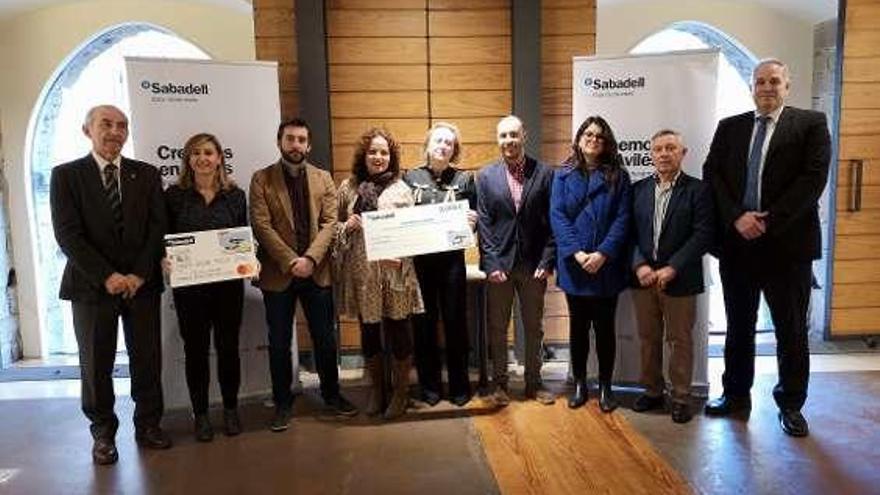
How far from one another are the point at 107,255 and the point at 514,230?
1969mm

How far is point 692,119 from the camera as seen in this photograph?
3711 mm

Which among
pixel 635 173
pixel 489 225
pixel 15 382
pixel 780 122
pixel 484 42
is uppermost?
pixel 484 42

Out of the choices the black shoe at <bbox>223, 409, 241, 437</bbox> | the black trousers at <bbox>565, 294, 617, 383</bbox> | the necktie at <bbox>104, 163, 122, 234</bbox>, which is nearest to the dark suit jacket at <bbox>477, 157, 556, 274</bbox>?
the black trousers at <bbox>565, 294, 617, 383</bbox>

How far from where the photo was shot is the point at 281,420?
11.5 ft

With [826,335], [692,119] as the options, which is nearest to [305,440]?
[692,119]

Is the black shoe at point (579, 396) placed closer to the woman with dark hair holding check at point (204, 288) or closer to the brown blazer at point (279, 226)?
the brown blazer at point (279, 226)

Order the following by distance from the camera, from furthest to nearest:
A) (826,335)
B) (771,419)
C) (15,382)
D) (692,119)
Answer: (826,335), (15,382), (692,119), (771,419)

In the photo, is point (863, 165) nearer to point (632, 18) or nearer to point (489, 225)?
point (632, 18)

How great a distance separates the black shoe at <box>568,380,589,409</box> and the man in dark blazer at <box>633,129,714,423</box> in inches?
17.8

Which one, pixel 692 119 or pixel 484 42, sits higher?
pixel 484 42

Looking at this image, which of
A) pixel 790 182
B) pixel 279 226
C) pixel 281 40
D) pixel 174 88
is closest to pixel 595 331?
pixel 790 182

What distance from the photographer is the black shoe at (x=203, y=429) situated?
3.40 metres

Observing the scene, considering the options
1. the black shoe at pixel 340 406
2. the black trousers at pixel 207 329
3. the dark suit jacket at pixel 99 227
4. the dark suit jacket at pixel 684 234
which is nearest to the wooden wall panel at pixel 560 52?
the dark suit jacket at pixel 684 234

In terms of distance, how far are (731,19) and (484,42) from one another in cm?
217
